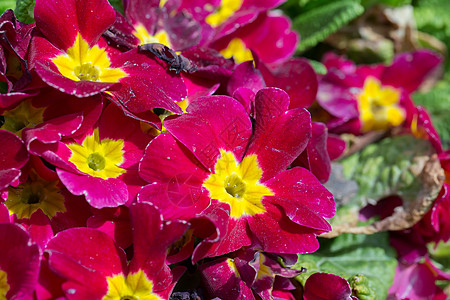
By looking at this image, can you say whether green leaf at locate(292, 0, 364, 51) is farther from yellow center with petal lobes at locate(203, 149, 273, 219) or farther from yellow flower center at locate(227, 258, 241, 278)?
yellow flower center at locate(227, 258, 241, 278)

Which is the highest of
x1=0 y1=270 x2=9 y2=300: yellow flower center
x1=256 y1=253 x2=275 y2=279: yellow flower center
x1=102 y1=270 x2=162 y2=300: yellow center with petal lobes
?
x1=0 y1=270 x2=9 y2=300: yellow flower center

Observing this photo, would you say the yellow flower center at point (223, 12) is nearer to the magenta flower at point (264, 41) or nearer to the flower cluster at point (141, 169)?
the magenta flower at point (264, 41)

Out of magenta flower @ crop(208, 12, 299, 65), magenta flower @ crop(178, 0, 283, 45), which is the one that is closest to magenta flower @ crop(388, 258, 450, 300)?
magenta flower @ crop(208, 12, 299, 65)

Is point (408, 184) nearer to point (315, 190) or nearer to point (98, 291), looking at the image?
point (315, 190)

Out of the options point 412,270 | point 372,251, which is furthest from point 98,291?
point 412,270

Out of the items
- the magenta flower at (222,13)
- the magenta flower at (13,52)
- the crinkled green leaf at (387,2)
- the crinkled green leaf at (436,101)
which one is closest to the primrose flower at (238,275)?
the magenta flower at (13,52)

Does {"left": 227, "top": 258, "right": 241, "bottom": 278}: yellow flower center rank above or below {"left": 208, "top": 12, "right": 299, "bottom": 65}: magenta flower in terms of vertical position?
below
